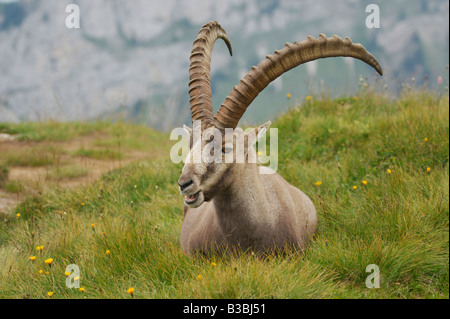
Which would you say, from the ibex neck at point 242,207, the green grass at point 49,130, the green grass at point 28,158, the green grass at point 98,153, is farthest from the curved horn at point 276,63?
the green grass at point 49,130

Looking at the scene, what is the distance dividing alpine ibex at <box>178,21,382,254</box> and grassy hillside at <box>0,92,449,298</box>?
0.79 ft

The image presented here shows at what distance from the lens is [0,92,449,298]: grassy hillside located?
3.81 m

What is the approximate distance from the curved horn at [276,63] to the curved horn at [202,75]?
29 cm

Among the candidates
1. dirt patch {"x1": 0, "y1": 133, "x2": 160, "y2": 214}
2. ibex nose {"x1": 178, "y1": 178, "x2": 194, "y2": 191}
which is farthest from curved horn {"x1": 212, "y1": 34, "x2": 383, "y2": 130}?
dirt patch {"x1": 0, "y1": 133, "x2": 160, "y2": 214}

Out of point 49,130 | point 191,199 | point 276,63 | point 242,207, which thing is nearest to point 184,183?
point 191,199

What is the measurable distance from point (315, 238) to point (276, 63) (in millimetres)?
2229

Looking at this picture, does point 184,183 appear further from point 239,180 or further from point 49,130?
point 49,130

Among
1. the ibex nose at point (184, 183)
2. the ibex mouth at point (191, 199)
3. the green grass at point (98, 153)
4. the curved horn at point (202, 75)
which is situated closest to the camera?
the ibex nose at point (184, 183)

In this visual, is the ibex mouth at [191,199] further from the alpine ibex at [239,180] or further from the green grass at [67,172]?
the green grass at [67,172]

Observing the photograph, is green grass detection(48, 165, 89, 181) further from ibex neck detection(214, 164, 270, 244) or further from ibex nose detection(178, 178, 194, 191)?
ibex nose detection(178, 178, 194, 191)

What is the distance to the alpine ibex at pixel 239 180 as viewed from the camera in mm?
3834

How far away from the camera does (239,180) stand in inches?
160

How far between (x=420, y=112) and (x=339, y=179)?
6.82ft
